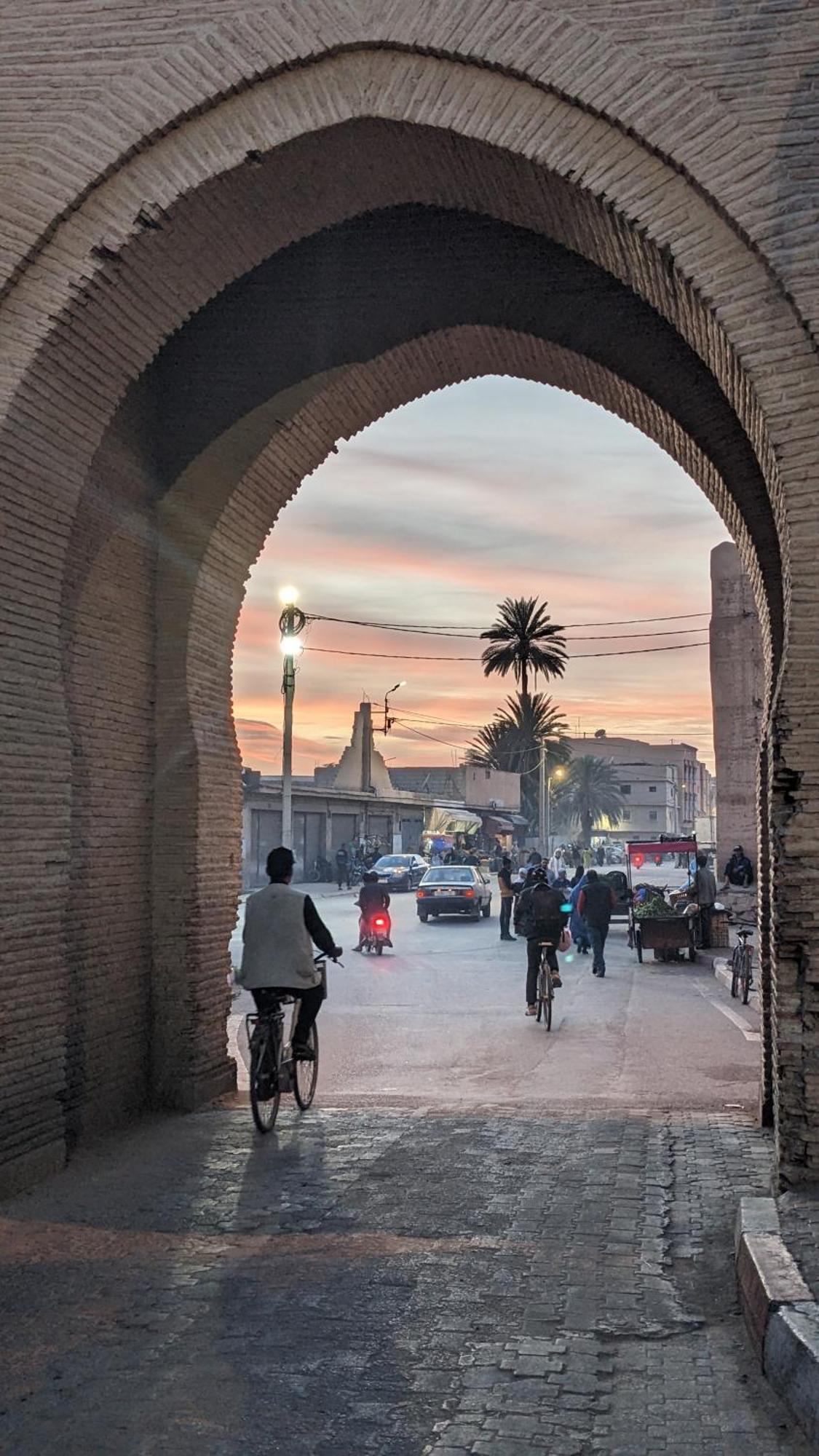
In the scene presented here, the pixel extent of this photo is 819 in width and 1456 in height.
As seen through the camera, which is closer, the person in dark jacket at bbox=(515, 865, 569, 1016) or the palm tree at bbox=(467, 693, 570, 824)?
the person in dark jacket at bbox=(515, 865, 569, 1016)

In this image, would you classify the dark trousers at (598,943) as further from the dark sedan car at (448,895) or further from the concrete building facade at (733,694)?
the dark sedan car at (448,895)

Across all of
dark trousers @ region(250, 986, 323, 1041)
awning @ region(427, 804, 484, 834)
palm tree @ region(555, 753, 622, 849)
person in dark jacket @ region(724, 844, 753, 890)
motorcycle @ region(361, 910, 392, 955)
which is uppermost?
palm tree @ region(555, 753, 622, 849)

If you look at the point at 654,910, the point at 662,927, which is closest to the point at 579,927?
the point at 654,910

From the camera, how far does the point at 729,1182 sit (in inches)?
279

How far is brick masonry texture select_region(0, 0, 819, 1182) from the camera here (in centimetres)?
662

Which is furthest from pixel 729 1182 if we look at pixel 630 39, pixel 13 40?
pixel 13 40

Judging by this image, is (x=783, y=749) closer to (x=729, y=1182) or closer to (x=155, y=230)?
(x=729, y=1182)

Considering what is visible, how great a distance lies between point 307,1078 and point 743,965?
27.7 feet

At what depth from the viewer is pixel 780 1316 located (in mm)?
4441

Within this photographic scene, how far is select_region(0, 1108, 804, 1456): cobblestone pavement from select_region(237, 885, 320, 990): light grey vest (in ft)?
3.21

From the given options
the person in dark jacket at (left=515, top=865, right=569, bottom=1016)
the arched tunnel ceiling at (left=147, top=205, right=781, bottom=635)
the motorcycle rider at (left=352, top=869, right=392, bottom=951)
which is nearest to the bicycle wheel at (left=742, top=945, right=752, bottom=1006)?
the person in dark jacket at (left=515, top=865, right=569, bottom=1016)

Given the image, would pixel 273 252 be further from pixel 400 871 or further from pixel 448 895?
pixel 400 871

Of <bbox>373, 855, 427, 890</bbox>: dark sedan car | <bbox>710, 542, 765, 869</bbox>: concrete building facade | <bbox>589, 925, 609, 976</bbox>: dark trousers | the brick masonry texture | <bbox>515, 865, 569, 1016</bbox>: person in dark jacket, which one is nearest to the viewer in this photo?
the brick masonry texture

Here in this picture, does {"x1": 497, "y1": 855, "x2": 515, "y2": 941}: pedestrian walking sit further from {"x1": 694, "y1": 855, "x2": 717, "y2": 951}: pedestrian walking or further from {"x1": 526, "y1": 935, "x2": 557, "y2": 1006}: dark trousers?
{"x1": 526, "y1": 935, "x2": 557, "y2": 1006}: dark trousers
